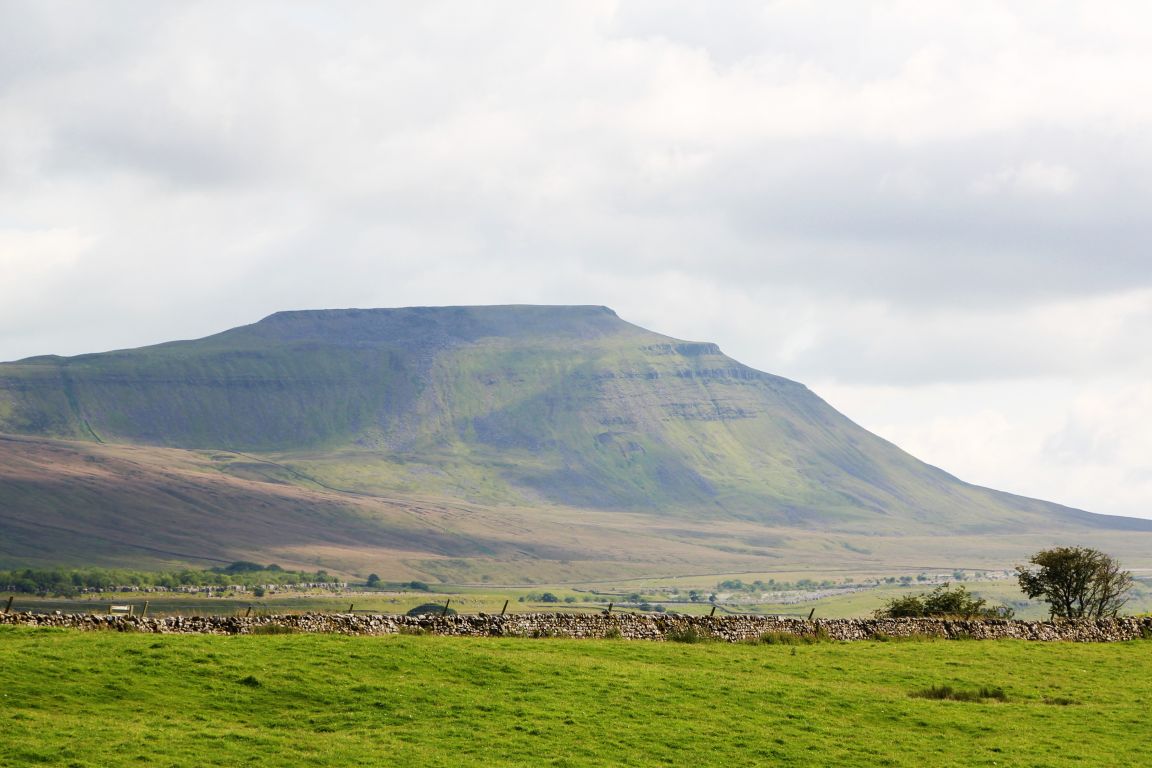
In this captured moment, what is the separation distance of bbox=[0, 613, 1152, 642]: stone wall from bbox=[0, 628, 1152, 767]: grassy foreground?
198 centimetres

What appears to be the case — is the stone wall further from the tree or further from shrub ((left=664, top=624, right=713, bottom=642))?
the tree

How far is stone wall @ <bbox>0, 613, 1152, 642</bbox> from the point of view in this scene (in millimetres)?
45438

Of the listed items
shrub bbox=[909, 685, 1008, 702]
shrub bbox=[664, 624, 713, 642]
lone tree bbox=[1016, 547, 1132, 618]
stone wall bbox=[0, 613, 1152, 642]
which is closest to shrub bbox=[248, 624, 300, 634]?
stone wall bbox=[0, 613, 1152, 642]

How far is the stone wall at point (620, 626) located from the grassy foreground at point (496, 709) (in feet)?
6.50

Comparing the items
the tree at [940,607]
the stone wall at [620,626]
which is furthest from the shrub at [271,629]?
the tree at [940,607]

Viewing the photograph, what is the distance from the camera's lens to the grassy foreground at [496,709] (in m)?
34.6

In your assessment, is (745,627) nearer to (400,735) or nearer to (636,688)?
(636,688)

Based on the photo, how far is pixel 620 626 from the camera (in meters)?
54.8

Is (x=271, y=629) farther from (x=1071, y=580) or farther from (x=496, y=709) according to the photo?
(x=1071, y=580)

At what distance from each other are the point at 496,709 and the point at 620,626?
51.4 feet

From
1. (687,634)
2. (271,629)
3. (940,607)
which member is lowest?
(271,629)

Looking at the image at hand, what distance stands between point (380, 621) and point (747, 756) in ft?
55.5

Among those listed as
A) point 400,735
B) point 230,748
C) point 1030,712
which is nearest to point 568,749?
point 400,735

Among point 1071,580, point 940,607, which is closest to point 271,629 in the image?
point 940,607
